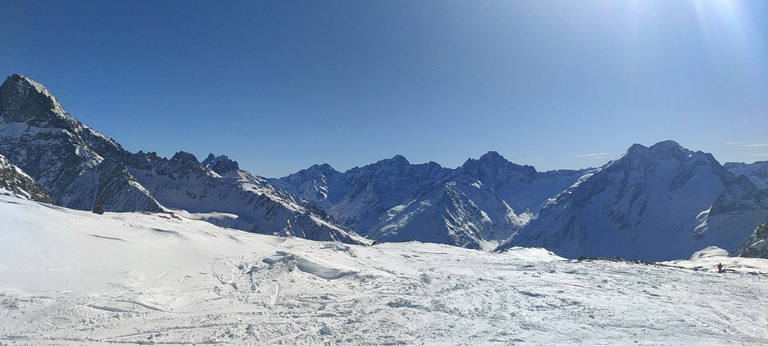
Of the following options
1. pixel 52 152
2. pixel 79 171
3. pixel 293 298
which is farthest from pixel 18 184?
pixel 52 152

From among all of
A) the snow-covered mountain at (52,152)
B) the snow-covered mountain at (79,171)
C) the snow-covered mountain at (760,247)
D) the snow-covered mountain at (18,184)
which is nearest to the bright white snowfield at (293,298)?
the snow-covered mountain at (18,184)

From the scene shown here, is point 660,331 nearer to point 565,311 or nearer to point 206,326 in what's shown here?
point 565,311

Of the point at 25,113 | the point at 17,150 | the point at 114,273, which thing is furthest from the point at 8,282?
the point at 25,113

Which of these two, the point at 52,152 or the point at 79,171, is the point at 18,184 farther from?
the point at 52,152

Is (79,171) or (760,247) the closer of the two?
(760,247)

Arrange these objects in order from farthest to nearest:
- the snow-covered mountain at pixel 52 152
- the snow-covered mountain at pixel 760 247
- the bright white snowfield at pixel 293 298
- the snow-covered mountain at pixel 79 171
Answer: the snow-covered mountain at pixel 52 152 → the snow-covered mountain at pixel 79 171 → the snow-covered mountain at pixel 760 247 → the bright white snowfield at pixel 293 298

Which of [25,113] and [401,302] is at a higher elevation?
[25,113]

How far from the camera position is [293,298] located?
598 inches

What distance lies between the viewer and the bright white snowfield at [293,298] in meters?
11.1

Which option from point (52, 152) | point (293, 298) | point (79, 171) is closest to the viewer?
point (293, 298)

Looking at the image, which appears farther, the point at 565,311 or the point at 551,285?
the point at 551,285

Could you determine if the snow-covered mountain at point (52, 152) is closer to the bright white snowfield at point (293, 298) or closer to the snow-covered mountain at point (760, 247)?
the bright white snowfield at point (293, 298)

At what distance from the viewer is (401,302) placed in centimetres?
1539

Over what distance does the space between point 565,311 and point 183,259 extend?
2028cm
